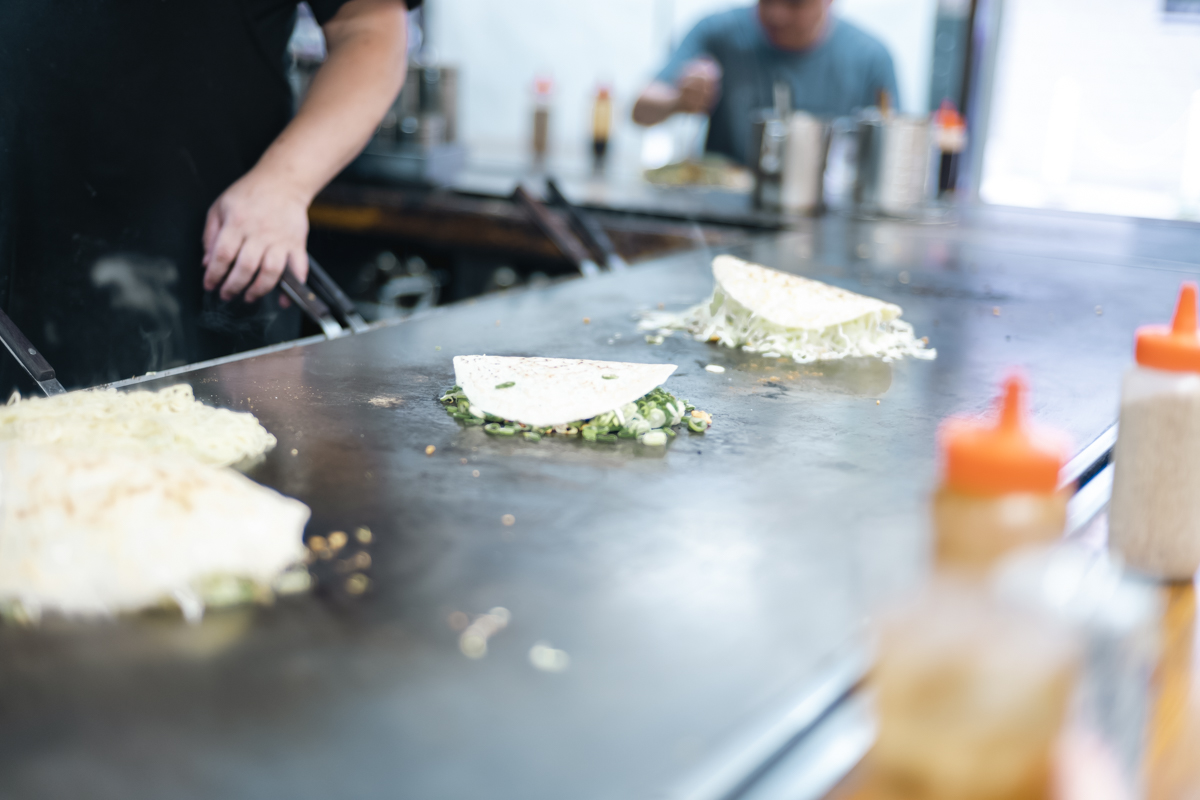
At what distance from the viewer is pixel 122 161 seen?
1984 millimetres

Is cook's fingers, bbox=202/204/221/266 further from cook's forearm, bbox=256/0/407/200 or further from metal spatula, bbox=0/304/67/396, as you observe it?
metal spatula, bbox=0/304/67/396

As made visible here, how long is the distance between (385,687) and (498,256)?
281cm

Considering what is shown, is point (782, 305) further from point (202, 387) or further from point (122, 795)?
point (122, 795)

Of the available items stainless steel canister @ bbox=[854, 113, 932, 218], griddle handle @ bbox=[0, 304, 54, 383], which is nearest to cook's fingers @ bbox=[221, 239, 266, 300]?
griddle handle @ bbox=[0, 304, 54, 383]

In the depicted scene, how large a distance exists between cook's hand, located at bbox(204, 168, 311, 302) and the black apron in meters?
0.21

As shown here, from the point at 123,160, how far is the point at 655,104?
9.78 ft

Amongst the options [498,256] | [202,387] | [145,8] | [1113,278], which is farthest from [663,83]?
[202,387]

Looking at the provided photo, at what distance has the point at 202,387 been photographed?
1.38 m

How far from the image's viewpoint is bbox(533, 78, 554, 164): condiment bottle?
15.2 feet

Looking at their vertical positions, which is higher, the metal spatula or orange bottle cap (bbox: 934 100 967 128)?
orange bottle cap (bbox: 934 100 967 128)

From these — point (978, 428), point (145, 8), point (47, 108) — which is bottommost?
point (978, 428)

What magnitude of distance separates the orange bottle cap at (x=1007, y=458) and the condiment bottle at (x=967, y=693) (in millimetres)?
62

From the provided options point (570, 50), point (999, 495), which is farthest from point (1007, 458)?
point (570, 50)

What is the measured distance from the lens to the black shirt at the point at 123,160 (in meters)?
1.89
